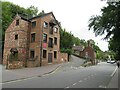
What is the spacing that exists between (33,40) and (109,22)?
24.4 metres

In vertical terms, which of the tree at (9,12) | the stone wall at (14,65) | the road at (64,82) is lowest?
the road at (64,82)

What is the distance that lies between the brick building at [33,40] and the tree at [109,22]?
1793cm

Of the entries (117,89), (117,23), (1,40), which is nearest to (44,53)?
(1,40)

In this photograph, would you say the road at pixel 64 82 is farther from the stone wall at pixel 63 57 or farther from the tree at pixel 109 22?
the stone wall at pixel 63 57

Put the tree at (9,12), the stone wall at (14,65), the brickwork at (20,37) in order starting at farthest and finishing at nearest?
the tree at (9,12) → the brickwork at (20,37) → the stone wall at (14,65)

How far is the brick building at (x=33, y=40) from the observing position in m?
40.0

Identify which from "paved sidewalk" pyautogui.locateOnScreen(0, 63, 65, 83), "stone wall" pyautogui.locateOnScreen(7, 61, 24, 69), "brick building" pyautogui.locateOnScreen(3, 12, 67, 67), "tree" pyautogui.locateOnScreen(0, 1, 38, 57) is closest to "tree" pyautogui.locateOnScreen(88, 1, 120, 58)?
"paved sidewalk" pyautogui.locateOnScreen(0, 63, 65, 83)

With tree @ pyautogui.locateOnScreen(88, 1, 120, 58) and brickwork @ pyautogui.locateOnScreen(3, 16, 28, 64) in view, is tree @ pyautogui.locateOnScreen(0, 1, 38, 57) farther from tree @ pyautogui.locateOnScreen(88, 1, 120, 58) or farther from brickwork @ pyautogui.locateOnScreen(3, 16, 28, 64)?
tree @ pyautogui.locateOnScreen(88, 1, 120, 58)

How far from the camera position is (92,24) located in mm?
22891

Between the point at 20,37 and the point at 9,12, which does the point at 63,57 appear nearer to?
the point at 20,37

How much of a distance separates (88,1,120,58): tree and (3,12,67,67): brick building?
1793cm

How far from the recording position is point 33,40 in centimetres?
4153

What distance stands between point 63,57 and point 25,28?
40.3 ft

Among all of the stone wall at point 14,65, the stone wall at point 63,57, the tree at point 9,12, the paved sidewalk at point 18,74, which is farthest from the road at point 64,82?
the tree at point 9,12
